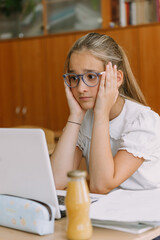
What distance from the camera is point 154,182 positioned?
1.54m

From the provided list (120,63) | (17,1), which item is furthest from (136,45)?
(120,63)

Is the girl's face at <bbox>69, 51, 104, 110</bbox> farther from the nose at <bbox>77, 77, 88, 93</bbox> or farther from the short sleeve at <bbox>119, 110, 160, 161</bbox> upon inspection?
the short sleeve at <bbox>119, 110, 160, 161</bbox>

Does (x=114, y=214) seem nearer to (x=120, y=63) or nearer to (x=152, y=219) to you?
(x=152, y=219)

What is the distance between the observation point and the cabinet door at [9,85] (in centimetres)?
475

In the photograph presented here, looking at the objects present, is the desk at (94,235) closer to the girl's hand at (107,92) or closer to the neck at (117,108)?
the girl's hand at (107,92)

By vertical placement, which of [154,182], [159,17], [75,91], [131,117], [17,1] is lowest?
[154,182]

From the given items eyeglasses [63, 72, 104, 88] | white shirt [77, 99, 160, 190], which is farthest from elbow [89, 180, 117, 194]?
eyeglasses [63, 72, 104, 88]

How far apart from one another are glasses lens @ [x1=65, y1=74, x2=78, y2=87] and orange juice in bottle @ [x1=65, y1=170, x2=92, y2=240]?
25.7 inches

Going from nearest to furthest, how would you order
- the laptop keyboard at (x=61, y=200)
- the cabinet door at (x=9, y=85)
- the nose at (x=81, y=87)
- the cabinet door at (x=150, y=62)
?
the laptop keyboard at (x=61, y=200), the nose at (x=81, y=87), the cabinet door at (x=150, y=62), the cabinet door at (x=9, y=85)

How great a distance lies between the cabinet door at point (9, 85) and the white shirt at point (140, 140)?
3186mm

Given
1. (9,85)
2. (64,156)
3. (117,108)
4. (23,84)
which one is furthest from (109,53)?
(9,85)

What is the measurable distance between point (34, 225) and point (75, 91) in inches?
29.4

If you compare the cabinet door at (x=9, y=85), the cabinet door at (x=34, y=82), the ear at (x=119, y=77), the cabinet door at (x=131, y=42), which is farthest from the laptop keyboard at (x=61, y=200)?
the cabinet door at (x=9, y=85)

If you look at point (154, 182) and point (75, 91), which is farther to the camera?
point (75, 91)
